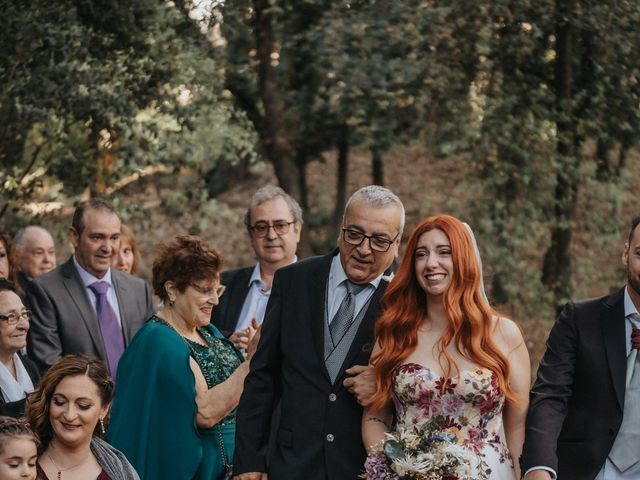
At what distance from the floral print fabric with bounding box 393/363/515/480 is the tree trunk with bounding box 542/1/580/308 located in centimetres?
723

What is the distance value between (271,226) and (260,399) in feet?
6.48

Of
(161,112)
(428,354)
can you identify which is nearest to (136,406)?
(428,354)

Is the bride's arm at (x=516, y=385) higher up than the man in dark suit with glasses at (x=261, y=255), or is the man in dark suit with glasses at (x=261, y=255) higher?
the man in dark suit with glasses at (x=261, y=255)

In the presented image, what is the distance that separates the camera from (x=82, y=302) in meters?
8.16

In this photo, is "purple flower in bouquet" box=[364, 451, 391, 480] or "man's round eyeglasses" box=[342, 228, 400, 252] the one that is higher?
"man's round eyeglasses" box=[342, 228, 400, 252]

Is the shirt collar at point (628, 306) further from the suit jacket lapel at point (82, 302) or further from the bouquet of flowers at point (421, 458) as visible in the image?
the suit jacket lapel at point (82, 302)

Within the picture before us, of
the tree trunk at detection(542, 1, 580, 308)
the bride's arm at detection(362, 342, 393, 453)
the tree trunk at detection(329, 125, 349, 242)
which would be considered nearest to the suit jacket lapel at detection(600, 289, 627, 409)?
the bride's arm at detection(362, 342, 393, 453)

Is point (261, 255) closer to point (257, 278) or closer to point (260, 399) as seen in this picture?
point (257, 278)

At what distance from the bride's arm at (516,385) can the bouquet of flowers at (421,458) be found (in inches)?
16.2

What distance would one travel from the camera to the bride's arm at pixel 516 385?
17.8 ft

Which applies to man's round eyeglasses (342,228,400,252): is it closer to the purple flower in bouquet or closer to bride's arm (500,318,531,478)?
bride's arm (500,318,531,478)

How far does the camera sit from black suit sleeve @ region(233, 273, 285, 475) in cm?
562

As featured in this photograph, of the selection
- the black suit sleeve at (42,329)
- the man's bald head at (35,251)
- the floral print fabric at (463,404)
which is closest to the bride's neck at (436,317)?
the floral print fabric at (463,404)

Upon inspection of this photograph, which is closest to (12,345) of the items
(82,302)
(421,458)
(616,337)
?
(82,302)
